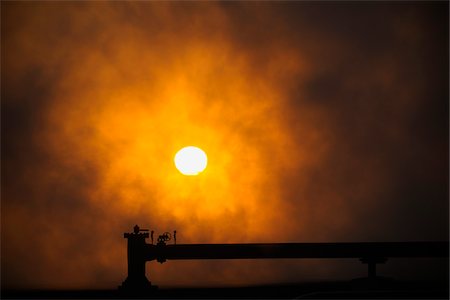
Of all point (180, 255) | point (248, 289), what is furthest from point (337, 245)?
point (248, 289)

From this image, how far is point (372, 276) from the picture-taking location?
23.5 ft

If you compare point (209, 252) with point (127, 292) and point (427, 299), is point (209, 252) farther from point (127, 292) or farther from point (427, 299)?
point (427, 299)

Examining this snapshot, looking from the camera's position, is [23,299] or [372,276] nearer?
[372,276]

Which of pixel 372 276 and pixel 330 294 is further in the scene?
pixel 372 276

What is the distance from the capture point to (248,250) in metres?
7.06

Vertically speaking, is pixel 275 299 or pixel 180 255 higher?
pixel 180 255

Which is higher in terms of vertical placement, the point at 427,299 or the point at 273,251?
the point at 273,251

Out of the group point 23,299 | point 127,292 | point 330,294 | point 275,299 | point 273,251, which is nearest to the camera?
point 330,294

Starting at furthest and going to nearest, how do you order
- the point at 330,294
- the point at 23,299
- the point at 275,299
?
the point at 23,299 → the point at 275,299 → the point at 330,294

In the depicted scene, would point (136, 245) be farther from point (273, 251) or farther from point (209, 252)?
point (273, 251)

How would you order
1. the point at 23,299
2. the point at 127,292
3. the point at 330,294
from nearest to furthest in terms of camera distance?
the point at 330,294
the point at 127,292
the point at 23,299

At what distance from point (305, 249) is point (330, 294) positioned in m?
4.26

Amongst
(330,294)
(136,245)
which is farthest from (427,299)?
(136,245)

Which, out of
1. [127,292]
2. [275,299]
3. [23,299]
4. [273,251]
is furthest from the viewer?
[23,299]
